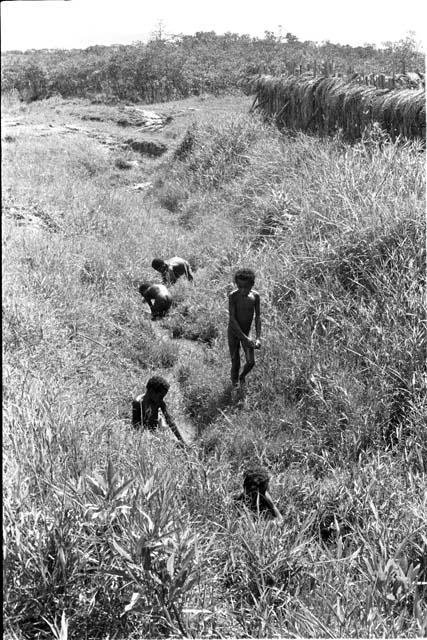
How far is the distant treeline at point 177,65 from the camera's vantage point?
23422 mm

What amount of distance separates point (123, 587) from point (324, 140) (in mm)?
8357

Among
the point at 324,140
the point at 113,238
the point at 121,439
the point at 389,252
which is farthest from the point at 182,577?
the point at 324,140

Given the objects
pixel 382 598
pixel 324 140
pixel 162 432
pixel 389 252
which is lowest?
pixel 162 432

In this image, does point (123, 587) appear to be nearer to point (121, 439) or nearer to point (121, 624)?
point (121, 624)

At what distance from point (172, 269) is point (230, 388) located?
2.80 m

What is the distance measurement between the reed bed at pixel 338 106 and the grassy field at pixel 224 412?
0.63 metres

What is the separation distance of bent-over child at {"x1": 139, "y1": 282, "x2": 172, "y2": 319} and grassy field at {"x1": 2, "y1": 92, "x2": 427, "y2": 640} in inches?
6.3

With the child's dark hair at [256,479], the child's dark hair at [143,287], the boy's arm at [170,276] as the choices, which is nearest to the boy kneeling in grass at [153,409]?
the child's dark hair at [256,479]

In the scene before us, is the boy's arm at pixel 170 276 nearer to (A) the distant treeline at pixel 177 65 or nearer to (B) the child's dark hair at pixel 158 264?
(B) the child's dark hair at pixel 158 264

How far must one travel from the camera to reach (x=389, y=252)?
558 centimetres

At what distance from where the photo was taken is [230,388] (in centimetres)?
552

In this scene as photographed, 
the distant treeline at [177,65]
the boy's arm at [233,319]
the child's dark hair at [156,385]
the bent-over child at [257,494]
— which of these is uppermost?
the distant treeline at [177,65]

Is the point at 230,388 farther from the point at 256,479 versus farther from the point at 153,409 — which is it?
the point at 256,479

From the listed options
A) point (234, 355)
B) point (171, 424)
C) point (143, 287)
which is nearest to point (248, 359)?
point (234, 355)
